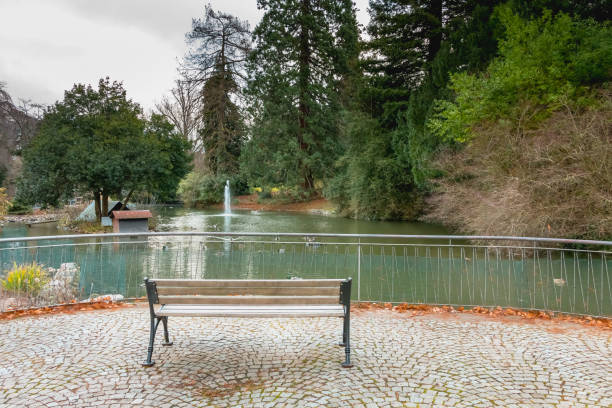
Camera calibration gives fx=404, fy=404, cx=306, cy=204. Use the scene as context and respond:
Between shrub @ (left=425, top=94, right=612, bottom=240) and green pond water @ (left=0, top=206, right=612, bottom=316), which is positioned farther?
shrub @ (left=425, top=94, right=612, bottom=240)

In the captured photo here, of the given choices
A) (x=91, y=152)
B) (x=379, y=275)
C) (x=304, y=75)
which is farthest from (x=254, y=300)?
(x=304, y=75)

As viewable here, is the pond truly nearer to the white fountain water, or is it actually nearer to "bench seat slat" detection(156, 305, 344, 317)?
the white fountain water

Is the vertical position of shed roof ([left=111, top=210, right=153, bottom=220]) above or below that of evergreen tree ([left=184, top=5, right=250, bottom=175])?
below

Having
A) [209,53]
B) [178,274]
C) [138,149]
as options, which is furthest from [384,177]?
[209,53]

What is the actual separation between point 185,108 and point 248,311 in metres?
45.1

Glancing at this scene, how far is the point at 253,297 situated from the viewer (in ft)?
12.8

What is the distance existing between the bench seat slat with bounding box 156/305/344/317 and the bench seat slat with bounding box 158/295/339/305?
5cm

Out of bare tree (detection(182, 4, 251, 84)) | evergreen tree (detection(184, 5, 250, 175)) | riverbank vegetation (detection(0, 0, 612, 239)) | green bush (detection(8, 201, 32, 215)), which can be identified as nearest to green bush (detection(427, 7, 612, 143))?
riverbank vegetation (detection(0, 0, 612, 239))

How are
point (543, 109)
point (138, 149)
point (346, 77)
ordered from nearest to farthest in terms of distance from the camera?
point (543, 109)
point (138, 149)
point (346, 77)

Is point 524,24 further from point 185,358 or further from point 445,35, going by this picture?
point 185,358

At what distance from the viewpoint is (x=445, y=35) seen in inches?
930

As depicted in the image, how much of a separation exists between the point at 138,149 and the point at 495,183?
750 inches

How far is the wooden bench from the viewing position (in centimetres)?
379

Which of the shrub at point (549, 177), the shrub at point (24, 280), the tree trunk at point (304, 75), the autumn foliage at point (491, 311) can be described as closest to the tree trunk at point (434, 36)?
the shrub at point (549, 177)
